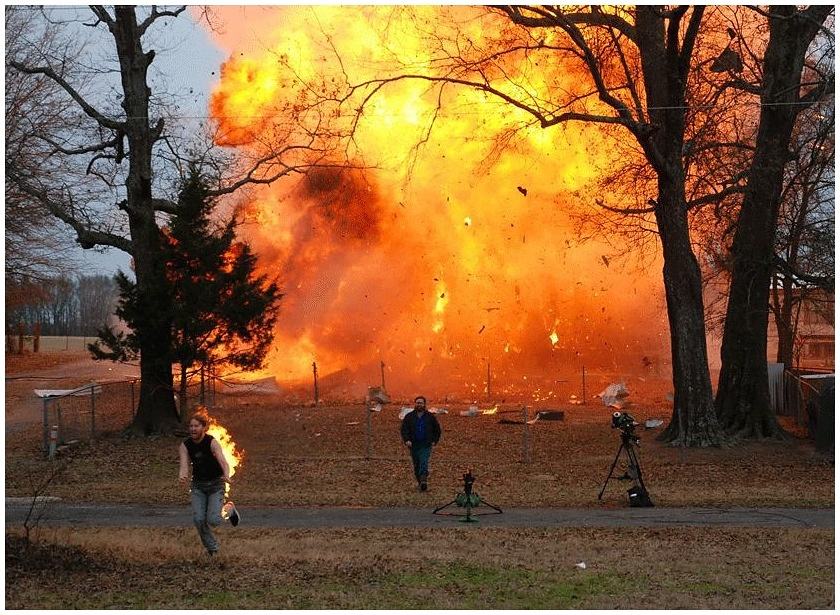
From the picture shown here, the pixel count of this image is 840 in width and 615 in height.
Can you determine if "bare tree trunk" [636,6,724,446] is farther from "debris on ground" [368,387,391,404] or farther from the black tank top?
the black tank top

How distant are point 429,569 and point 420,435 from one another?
717 cm

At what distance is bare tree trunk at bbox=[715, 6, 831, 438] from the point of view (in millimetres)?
23625

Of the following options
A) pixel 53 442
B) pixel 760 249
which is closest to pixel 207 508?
pixel 53 442

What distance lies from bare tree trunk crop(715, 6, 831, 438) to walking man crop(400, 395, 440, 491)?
959 centimetres

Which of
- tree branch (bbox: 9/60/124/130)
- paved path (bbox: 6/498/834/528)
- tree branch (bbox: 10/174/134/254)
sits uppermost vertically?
tree branch (bbox: 9/60/124/130)

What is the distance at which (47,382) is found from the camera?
1777 inches

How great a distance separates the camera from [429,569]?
38.1 ft

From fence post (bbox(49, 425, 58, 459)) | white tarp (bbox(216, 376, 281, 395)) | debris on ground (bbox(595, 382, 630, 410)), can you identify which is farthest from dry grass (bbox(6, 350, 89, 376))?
debris on ground (bbox(595, 382, 630, 410))

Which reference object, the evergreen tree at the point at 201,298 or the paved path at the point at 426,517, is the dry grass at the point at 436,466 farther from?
the evergreen tree at the point at 201,298

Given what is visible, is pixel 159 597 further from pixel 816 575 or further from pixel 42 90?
pixel 42 90

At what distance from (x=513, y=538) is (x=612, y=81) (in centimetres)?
1788

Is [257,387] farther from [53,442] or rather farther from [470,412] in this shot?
[53,442]

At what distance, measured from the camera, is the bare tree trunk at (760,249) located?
77.5ft

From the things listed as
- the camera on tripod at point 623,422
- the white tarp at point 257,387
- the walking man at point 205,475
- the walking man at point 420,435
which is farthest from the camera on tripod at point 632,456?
the white tarp at point 257,387
